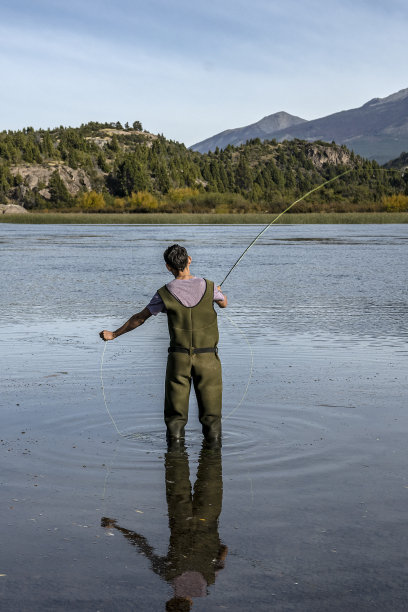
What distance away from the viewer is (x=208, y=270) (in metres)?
27.8

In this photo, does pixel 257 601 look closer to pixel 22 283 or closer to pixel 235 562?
pixel 235 562

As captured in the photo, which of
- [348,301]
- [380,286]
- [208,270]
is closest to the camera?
[348,301]

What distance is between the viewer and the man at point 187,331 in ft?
20.9

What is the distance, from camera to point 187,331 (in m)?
6.41

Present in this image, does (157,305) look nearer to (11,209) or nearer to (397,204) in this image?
(397,204)

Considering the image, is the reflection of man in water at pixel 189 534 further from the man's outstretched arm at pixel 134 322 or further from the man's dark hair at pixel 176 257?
the man's dark hair at pixel 176 257

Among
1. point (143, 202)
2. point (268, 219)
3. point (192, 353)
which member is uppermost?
point (143, 202)

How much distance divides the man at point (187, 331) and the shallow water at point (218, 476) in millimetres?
484

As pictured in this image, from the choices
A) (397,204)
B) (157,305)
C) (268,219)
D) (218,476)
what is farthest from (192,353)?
(397,204)

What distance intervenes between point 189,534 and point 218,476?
1.22 m

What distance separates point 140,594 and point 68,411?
4341mm

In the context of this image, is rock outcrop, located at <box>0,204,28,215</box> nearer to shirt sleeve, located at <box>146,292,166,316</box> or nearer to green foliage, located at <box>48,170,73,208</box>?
green foliage, located at <box>48,170,73,208</box>

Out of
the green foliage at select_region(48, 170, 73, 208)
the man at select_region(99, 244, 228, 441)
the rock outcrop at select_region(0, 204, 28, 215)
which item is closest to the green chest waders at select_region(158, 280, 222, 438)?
the man at select_region(99, 244, 228, 441)

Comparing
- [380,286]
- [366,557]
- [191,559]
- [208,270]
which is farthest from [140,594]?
[208,270]
